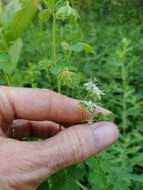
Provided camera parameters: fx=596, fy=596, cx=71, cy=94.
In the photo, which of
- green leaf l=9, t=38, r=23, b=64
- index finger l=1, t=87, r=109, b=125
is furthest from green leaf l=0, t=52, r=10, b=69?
green leaf l=9, t=38, r=23, b=64

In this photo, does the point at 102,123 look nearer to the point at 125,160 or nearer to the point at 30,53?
the point at 125,160

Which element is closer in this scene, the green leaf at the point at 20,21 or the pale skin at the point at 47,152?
the pale skin at the point at 47,152

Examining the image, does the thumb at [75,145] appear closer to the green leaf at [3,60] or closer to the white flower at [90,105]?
the white flower at [90,105]

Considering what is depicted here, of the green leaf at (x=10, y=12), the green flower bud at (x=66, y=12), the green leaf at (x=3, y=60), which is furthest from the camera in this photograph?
the green leaf at (x=10, y=12)

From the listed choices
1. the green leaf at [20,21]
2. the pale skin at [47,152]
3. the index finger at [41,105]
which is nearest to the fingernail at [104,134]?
the pale skin at [47,152]

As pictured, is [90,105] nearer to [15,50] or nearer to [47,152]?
[47,152]

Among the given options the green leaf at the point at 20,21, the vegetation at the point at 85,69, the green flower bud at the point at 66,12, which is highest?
the green flower bud at the point at 66,12
